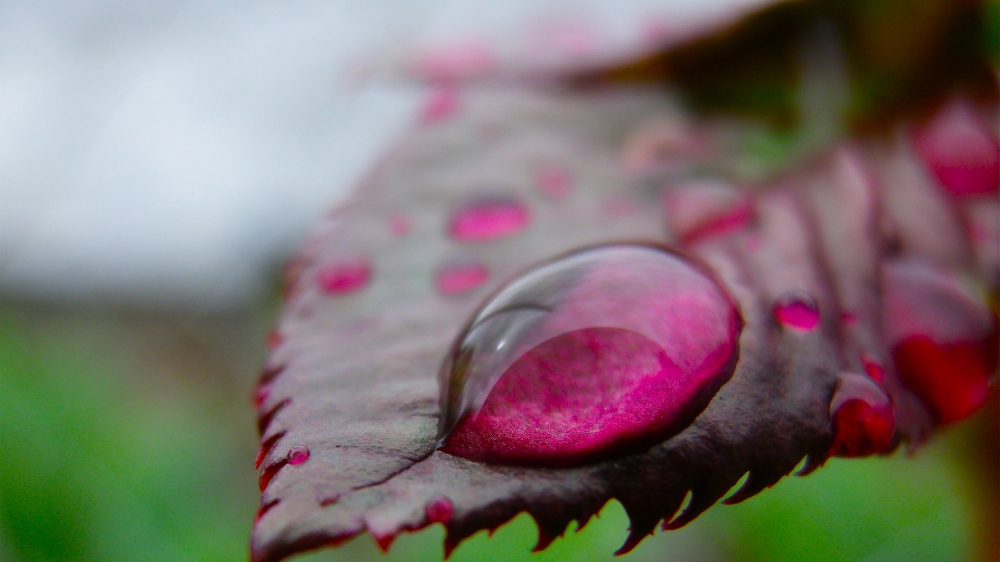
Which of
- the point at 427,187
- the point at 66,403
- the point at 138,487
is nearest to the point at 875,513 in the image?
the point at 427,187

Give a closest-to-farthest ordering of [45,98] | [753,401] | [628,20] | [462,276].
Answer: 1. [753,401]
2. [462,276]
3. [628,20]
4. [45,98]

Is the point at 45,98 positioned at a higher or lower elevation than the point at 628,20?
lower

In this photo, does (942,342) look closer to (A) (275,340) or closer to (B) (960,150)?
(B) (960,150)

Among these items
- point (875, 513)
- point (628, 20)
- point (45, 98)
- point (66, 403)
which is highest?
point (628, 20)

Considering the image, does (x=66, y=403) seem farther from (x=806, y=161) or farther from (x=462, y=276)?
(x=806, y=161)

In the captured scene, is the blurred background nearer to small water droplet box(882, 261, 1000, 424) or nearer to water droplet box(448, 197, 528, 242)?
water droplet box(448, 197, 528, 242)

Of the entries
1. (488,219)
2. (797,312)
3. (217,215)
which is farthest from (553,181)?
(217,215)

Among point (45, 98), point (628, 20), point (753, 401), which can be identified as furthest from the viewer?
point (45, 98)
